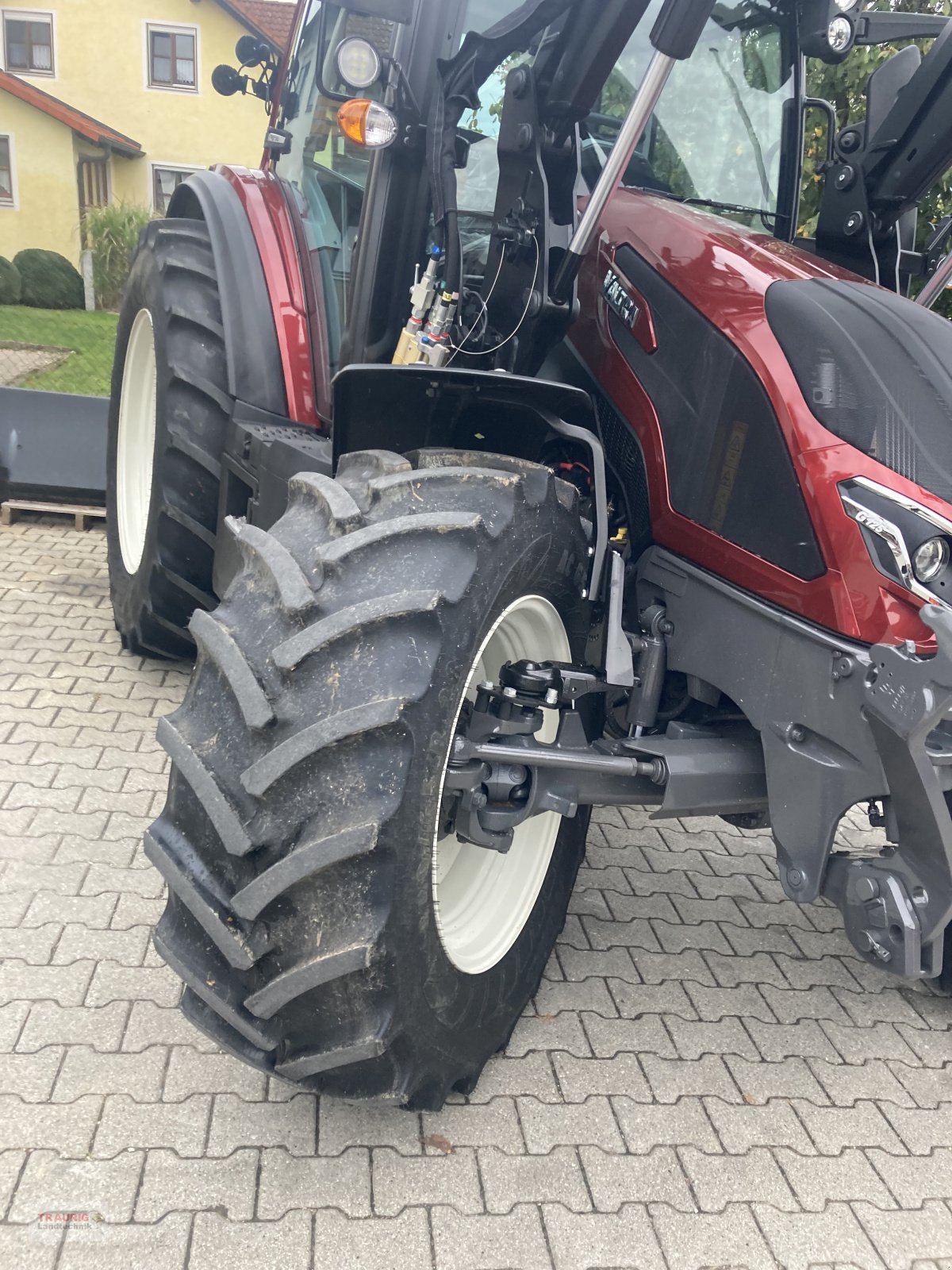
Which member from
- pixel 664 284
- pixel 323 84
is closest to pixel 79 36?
pixel 323 84

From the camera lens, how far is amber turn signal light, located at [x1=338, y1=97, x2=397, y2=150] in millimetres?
2426

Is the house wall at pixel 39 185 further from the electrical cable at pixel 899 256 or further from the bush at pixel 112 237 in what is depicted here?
the electrical cable at pixel 899 256

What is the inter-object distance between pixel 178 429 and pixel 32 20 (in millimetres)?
25483

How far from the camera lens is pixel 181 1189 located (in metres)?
1.98

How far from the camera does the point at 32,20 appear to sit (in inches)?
936

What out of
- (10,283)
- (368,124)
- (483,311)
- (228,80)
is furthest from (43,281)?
(483,311)

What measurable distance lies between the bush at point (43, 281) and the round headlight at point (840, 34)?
2013 centimetres

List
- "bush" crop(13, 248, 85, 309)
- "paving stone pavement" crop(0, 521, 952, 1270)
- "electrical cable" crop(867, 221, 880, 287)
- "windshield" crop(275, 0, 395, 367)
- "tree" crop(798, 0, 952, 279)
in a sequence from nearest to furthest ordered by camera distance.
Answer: "paving stone pavement" crop(0, 521, 952, 1270) < "electrical cable" crop(867, 221, 880, 287) < "windshield" crop(275, 0, 395, 367) < "tree" crop(798, 0, 952, 279) < "bush" crop(13, 248, 85, 309)

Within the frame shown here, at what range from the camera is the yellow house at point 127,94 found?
23.0 metres

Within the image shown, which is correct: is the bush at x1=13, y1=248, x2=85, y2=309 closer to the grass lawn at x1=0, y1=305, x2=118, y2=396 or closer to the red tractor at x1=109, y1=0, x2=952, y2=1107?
the grass lawn at x1=0, y1=305, x2=118, y2=396

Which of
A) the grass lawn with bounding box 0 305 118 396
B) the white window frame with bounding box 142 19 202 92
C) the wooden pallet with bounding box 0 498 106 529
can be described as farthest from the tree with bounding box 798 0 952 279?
the white window frame with bounding box 142 19 202 92

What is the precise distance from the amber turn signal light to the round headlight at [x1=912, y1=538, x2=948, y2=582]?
145 centimetres

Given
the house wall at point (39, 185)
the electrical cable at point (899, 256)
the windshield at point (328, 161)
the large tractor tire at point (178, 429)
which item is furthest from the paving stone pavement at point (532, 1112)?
the house wall at point (39, 185)

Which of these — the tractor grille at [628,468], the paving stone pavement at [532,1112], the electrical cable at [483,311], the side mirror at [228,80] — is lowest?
the paving stone pavement at [532,1112]
